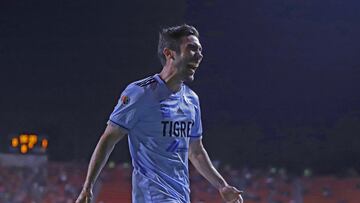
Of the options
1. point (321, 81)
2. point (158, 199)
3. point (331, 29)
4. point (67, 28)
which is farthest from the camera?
point (67, 28)

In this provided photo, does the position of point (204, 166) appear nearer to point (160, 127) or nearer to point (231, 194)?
point (231, 194)

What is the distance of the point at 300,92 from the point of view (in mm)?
15297

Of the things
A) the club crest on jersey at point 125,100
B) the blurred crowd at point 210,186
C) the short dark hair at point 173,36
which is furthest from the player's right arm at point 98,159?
the blurred crowd at point 210,186

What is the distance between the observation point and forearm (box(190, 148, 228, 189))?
318 cm

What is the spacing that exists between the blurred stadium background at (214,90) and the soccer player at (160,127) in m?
10.8

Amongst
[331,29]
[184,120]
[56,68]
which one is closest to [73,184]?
[56,68]

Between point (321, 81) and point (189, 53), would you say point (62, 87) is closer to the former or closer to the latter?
point (321, 81)

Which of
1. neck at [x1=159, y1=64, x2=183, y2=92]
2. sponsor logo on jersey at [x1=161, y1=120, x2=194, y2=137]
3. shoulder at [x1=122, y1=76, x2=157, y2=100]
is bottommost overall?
sponsor logo on jersey at [x1=161, y1=120, x2=194, y2=137]

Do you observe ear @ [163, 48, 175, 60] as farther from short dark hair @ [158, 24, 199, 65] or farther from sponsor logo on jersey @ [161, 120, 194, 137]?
sponsor logo on jersey @ [161, 120, 194, 137]

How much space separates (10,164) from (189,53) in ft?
39.7

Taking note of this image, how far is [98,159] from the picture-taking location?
2.82 metres

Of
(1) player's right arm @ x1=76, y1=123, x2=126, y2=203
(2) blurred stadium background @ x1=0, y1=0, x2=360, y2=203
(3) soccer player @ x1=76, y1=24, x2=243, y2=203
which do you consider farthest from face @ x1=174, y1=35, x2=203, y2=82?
(2) blurred stadium background @ x1=0, y1=0, x2=360, y2=203

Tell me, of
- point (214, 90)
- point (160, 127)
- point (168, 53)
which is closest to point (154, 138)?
point (160, 127)

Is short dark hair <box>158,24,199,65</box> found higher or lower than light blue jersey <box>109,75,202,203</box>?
higher
